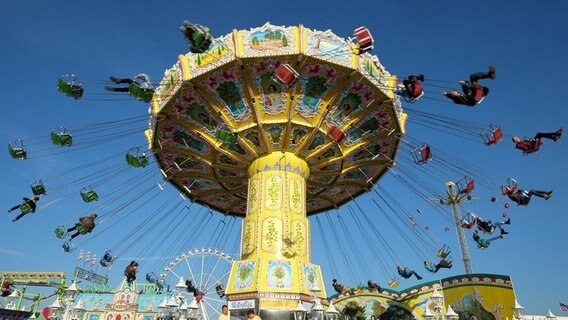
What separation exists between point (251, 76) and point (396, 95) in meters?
5.95

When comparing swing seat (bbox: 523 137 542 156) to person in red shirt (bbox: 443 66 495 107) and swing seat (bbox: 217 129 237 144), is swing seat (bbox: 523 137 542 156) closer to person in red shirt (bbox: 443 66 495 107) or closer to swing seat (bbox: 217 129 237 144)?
person in red shirt (bbox: 443 66 495 107)

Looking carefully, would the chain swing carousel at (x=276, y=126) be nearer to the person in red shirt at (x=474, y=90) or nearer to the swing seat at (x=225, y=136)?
the swing seat at (x=225, y=136)

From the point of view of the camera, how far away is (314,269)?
15.6m

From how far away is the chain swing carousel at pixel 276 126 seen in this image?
14180mm

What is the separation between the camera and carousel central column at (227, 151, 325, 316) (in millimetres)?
14227

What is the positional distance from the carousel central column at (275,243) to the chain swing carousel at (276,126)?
0.13 feet

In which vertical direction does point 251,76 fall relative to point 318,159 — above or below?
above

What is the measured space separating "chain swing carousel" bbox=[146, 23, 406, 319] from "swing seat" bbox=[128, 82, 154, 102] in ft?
4.71

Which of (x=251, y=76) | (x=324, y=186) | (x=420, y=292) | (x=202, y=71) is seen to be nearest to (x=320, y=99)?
(x=251, y=76)

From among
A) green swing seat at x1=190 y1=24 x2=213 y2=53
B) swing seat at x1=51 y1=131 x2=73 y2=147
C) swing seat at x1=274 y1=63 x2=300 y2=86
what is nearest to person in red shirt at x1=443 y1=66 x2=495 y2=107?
swing seat at x1=274 y1=63 x2=300 y2=86

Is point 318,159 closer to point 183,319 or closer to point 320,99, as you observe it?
point 320,99

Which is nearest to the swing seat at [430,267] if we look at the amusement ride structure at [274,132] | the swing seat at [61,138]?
the amusement ride structure at [274,132]

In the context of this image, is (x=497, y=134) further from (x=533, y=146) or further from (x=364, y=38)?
(x=364, y=38)

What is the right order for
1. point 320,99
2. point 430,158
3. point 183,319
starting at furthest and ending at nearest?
point 430,158 → point 320,99 → point 183,319
